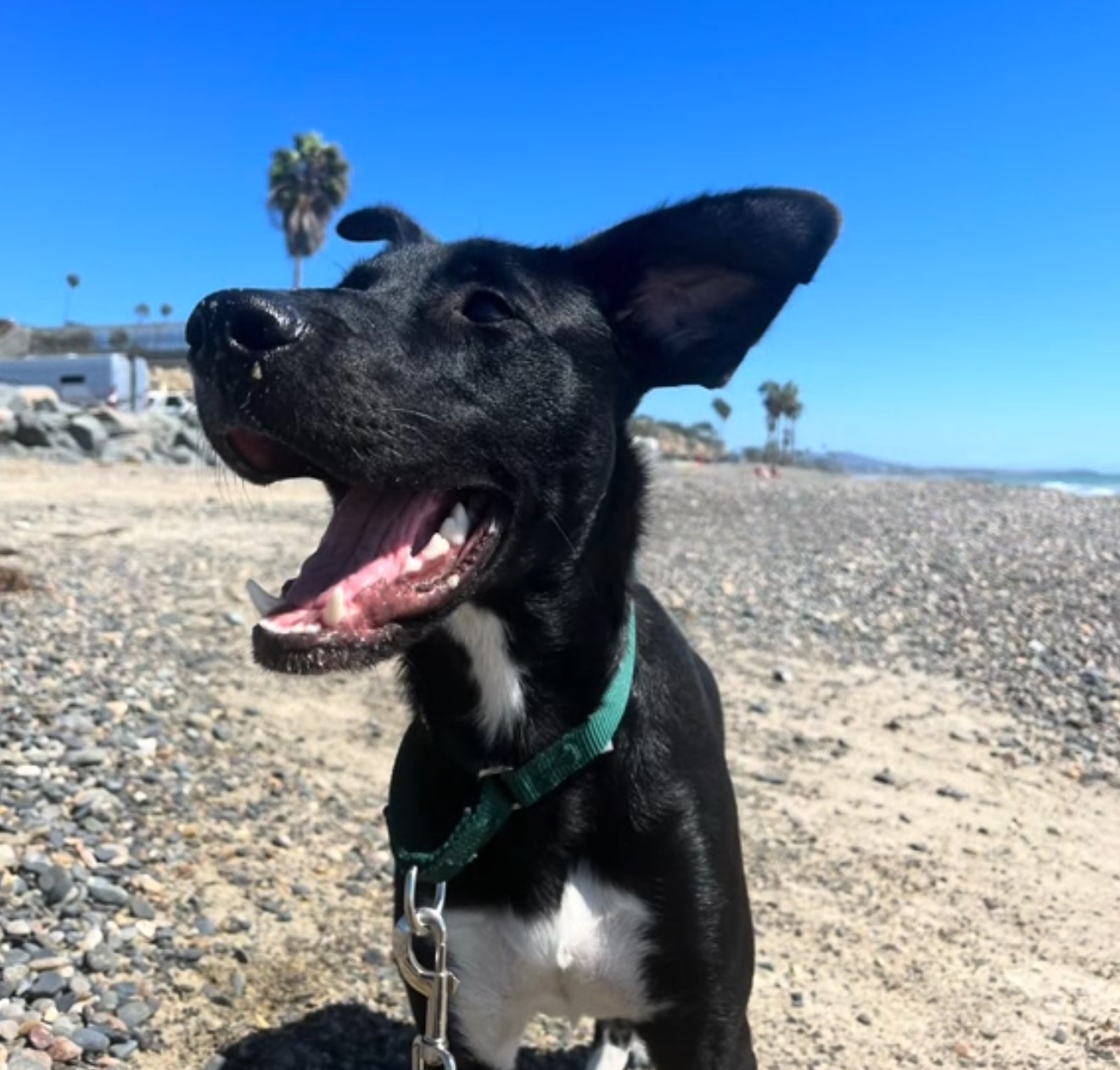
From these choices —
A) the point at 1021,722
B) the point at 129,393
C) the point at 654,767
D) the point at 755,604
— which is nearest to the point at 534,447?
the point at 654,767

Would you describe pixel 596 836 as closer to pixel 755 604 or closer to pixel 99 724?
pixel 99 724

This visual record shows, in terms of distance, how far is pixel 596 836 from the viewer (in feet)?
8.63

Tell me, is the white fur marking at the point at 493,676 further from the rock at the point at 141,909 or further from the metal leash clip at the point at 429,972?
the rock at the point at 141,909

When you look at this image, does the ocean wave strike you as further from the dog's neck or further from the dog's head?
the dog's neck

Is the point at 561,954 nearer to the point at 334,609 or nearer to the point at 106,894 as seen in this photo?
the point at 334,609

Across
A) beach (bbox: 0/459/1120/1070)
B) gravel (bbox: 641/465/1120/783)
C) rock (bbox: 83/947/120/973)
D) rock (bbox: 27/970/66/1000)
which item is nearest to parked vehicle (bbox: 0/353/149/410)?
gravel (bbox: 641/465/1120/783)

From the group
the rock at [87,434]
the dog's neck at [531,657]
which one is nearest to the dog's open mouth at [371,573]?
the dog's neck at [531,657]

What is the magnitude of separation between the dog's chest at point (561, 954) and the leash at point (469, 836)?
0.26 feet

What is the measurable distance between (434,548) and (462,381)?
1.25ft

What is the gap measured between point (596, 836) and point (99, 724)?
3.46 meters

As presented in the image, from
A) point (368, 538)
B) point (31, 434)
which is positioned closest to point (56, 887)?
point (368, 538)

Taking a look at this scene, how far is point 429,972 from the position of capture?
8.35 ft

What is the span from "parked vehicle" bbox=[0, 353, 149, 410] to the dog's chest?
44.4m

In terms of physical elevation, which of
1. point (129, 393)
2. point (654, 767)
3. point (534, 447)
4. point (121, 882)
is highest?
point (129, 393)
